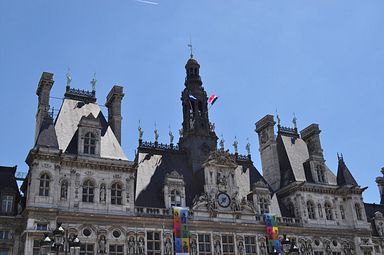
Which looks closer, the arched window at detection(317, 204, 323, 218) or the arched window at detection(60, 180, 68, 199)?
the arched window at detection(60, 180, 68, 199)

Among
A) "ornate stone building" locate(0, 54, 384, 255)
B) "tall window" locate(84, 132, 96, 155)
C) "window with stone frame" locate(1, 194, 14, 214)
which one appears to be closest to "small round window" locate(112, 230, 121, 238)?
"ornate stone building" locate(0, 54, 384, 255)

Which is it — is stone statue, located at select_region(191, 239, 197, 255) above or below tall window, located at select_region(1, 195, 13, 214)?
below

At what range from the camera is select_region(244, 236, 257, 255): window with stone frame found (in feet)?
157

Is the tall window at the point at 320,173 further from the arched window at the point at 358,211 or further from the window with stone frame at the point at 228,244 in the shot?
the window with stone frame at the point at 228,244

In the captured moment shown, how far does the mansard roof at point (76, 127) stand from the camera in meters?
44.8

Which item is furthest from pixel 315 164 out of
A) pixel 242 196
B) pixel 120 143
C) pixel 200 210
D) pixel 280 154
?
pixel 120 143

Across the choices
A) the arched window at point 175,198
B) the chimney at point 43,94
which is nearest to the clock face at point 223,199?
the arched window at point 175,198

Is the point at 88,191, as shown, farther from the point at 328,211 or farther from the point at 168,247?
the point at 328,211

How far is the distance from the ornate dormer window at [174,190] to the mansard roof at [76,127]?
4.90m

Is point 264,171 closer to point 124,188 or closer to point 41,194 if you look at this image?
point 124,188

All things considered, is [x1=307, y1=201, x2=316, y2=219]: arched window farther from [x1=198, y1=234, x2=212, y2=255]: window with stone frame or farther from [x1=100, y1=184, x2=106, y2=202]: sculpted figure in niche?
[x1=100, y1=184, x2=106, y2=202]: sculpted figure in niche

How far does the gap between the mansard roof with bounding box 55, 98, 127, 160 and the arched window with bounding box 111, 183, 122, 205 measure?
2963mm

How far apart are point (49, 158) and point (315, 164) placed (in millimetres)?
32379

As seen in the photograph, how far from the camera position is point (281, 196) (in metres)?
57.1
